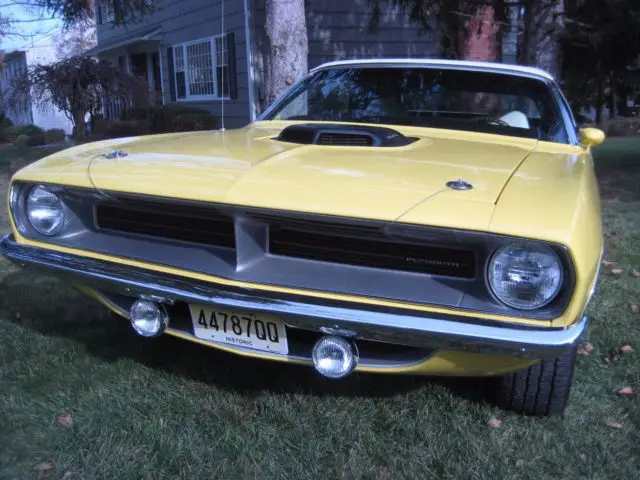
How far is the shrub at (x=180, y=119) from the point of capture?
1196cm

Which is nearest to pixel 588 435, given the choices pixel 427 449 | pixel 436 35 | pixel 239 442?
pixel 427 449

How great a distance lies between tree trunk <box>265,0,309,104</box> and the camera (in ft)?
18.9

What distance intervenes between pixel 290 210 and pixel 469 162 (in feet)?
2.84

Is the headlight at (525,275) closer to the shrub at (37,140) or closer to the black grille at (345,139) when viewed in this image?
the black grille at (345,139)

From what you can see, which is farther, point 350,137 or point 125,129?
point 125,129

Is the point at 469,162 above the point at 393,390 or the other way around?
above

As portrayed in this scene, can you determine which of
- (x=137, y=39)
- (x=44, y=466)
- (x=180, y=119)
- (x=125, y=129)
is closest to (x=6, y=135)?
(x=137, y=39)

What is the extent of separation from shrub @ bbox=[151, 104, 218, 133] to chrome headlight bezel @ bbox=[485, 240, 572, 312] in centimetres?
1061

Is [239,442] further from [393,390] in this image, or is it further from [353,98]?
[353,98]

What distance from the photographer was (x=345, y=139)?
2.74 metres

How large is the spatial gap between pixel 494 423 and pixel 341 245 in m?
1.05

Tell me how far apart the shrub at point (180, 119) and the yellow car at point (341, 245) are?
9.28 meters

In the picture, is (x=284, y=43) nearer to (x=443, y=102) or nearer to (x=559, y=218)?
(x=443, y=102)

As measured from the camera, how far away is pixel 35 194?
103 inches
